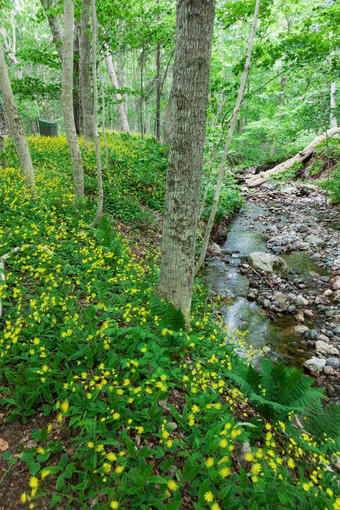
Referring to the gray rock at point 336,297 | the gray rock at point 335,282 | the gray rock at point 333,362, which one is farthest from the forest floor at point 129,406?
the gray rock at point 335,282

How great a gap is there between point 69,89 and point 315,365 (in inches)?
293

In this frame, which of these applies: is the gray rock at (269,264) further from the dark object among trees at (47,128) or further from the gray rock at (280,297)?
the dark object among trees at (47,128)

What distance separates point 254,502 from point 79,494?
1.17 meters

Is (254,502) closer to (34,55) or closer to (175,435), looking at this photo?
(175,435)

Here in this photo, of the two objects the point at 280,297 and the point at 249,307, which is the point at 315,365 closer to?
the point at 249,307

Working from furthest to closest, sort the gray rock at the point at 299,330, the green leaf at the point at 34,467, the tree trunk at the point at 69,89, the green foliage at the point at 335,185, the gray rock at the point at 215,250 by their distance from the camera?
1. the green foliage at the point at 335,185
2. the gray rock at the point at 215,250
3. the gray rock at the point at 299,330
4. the tree trunk at the point at 69,89
5. the green leaf at the point at 34,467

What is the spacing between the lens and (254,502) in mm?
1668

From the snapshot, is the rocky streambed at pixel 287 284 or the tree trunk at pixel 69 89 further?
the rocky streambed at pixel 287 284

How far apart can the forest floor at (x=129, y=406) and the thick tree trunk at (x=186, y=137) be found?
65cm

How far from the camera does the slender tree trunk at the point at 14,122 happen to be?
5.13m

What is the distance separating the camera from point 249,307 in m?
6.25

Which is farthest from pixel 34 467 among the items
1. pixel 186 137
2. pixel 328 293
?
pixel 328 293

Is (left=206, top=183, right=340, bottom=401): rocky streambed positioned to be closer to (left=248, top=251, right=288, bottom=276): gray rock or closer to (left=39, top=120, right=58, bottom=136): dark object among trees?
(left=248, top=251, right=288, bottom=276): gray rock

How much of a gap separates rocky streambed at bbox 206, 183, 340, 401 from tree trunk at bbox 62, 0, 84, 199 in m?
4.36
